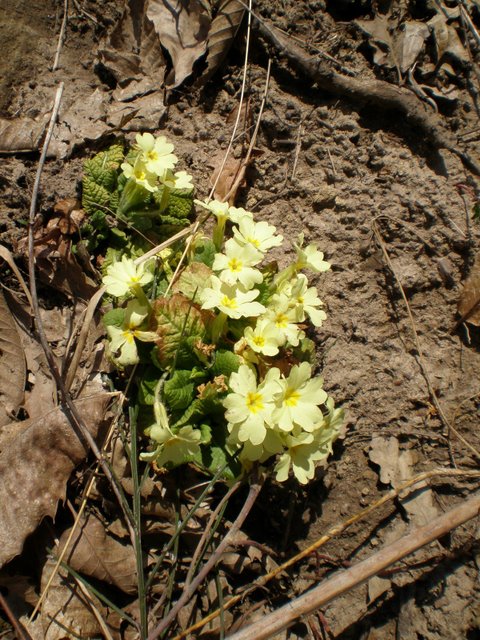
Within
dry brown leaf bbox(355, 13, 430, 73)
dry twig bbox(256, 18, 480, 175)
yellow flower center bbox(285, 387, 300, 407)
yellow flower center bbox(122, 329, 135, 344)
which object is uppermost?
dry brown leaf bbox(355, 13, 430, 73)

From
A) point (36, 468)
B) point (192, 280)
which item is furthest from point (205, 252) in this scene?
point (36, 468)

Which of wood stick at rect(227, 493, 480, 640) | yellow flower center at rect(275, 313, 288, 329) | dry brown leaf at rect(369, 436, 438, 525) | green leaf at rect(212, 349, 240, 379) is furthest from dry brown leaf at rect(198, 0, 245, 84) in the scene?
wood stick at rect(227, 493, 480, 640)

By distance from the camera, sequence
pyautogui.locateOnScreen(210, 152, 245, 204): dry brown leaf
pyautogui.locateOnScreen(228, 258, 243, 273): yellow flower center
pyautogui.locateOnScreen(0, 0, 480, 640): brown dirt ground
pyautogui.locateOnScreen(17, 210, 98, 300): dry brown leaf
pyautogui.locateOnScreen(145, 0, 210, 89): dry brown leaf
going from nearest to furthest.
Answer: pyautogui.locateOnScreen(228, 258, 243, 273): yellow flower center, pyautogui.locateOnScreen(0, 0, 480, 640): brown dirt ground, pyautogui.locateOnScreen(17, 210, 98, 300): dry brown leaf, pyautogui.locateOnScreen(210, 152, 245, 204): dry brown leaf, pyautogui.locateOnScreen(145, 0, 210, 89): dry brown leaf

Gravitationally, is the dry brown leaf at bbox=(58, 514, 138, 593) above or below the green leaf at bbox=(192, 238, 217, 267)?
below

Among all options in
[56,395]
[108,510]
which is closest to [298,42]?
[56,395]

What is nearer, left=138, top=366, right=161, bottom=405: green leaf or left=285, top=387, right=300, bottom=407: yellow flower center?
left=285, top=387, right=300, bottom=407: yellow flower center

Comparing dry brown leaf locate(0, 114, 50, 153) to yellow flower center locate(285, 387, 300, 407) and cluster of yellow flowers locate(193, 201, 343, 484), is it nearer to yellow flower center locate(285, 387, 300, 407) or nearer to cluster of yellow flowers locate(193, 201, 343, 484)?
cluster of yellow flowers locate(193, 201, 343, 484)

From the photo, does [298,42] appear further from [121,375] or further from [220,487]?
[220,487]

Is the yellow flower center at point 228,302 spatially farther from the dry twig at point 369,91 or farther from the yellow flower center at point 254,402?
the dry twig at point 369,91
